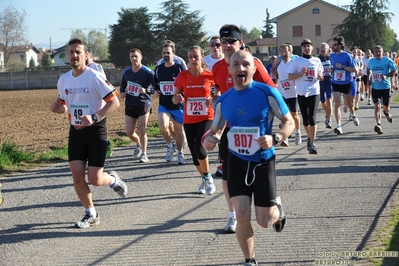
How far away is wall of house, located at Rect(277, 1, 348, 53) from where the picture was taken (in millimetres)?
93312

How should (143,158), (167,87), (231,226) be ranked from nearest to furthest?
(231,226), (167,87), (143,158)

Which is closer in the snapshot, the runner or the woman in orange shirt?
the woman in orange shirt

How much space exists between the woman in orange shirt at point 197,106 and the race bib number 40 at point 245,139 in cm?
324

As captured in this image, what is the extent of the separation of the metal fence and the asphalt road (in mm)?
55159

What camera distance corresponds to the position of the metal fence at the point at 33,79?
217ft

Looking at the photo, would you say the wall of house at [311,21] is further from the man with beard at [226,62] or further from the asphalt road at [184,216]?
the man with beard at [226,62]

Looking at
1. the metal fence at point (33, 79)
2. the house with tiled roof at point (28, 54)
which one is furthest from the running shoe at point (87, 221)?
the house with tiled roof at point (28, 54)

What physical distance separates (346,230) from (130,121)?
656cm

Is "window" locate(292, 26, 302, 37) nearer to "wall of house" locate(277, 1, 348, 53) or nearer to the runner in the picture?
"wall of house" locate(277, 1, 348, 53)

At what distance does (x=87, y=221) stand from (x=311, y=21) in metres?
89.9

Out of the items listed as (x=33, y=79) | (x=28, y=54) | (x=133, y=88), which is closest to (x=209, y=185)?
(x=133, y=88)

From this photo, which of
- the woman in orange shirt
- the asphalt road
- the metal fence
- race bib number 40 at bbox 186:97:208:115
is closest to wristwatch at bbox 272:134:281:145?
the asphalt road

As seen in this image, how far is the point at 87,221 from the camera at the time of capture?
7555 mm

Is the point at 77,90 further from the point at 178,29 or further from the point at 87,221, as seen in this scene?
the point at 178,29
